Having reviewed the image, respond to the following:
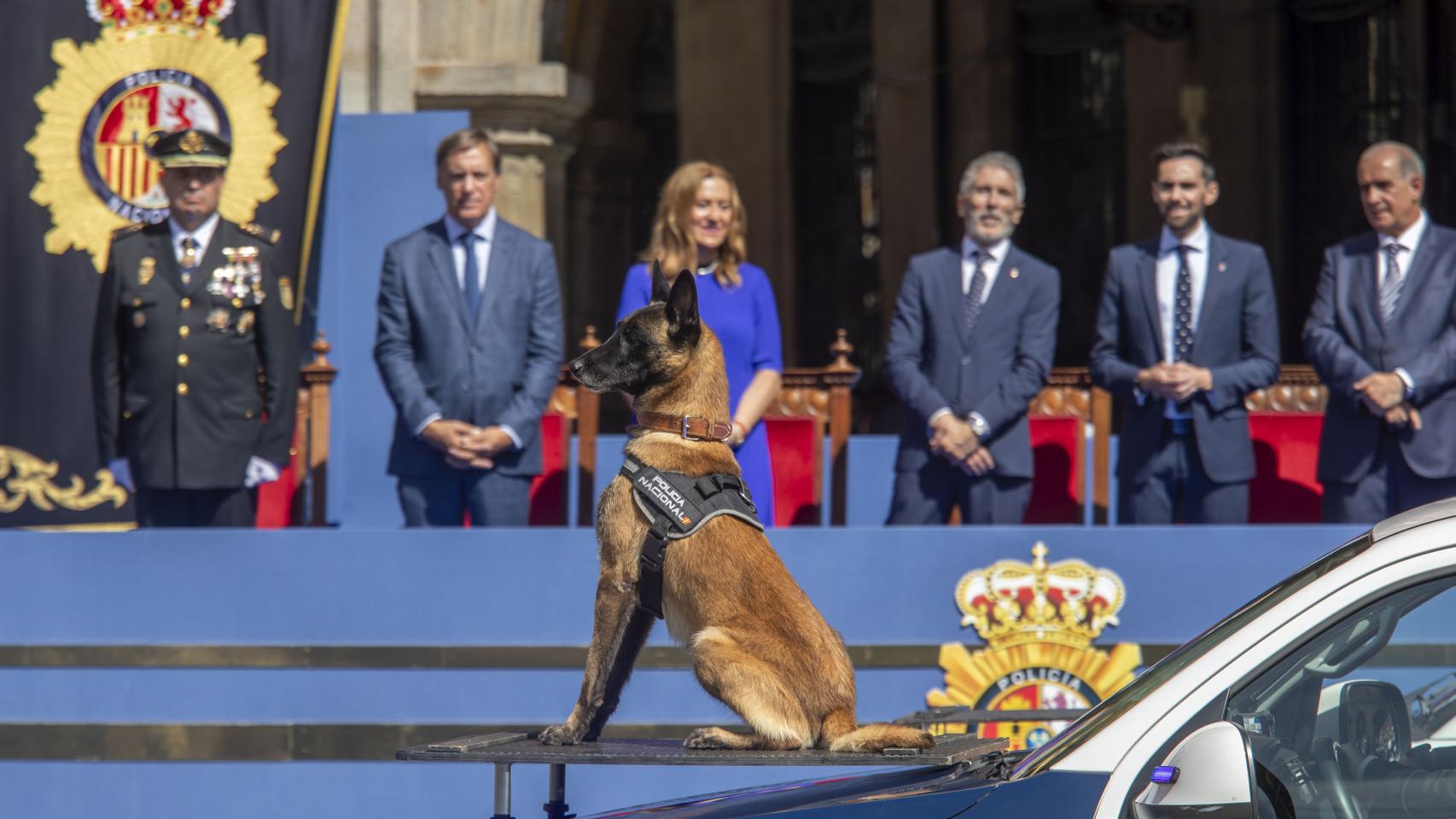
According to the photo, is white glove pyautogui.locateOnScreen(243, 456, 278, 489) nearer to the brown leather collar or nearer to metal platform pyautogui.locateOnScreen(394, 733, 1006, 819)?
the brown leather collar

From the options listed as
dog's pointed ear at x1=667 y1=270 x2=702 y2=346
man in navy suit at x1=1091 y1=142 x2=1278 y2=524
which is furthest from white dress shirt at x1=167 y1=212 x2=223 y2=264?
man in navy suit at x1=1091 y1=142 x2=1278 y2=524


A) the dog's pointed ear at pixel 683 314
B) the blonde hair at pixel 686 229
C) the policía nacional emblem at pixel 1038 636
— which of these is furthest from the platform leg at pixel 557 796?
the blonde hair at pixel 686 229

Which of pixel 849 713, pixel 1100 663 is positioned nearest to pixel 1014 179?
pixel 1100 663

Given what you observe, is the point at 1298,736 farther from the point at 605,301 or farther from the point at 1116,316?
the point at 605,301

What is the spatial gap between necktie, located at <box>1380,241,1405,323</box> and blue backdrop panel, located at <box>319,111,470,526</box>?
3.52 metres

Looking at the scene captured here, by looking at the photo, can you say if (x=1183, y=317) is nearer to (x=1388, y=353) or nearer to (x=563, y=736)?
(x=1388, y=353)

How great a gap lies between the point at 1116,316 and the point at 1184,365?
38cm

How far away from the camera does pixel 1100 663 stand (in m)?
5.09

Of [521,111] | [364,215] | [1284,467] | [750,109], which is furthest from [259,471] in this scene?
[750,109]

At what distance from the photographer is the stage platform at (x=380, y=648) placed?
5.07 metres

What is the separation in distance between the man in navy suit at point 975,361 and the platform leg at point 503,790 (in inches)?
116

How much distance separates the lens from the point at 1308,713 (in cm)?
257

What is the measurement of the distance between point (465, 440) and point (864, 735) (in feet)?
9.04

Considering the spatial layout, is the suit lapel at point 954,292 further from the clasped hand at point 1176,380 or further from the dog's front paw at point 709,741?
the dog's front paw at point 709,741
